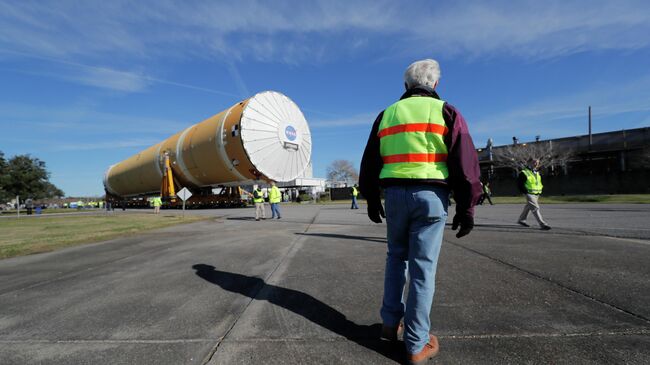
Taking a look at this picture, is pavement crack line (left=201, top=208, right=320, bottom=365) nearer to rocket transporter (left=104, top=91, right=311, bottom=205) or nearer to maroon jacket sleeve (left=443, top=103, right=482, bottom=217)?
maroon jacket sleeve (left=443, top=103, right=482, bottom=217)

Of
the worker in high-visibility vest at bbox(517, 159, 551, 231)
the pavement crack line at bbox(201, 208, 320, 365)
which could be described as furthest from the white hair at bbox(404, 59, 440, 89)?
the worker in high-visibility vest at bbox(517, 159, 551, 231)

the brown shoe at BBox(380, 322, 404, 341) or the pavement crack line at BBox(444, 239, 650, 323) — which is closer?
the brown shoe at BBox(380, 322, 404, 341)

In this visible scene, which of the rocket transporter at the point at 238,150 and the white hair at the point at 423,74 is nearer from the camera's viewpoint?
the white hair at the point at 423,74

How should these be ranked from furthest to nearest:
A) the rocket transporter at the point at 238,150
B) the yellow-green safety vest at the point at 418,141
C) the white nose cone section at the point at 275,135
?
the rocket transporter at the point at 238,150 < the white nose cone section at the point at 275,135 < the yellow-green safety vest at the point at 418,141

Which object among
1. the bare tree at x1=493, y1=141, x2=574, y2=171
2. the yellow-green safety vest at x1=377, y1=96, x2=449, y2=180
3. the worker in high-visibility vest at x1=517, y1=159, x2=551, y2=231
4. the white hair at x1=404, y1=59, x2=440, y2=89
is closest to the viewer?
the yellow-green safety vest at x1=377, y1=96, x2=449, y2=180

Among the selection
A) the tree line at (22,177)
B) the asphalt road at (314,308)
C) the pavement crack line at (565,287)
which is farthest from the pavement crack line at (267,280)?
the tree line at (22,177)

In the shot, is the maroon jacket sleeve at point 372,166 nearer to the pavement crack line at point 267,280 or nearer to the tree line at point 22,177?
the pavement crack line at point 267,280

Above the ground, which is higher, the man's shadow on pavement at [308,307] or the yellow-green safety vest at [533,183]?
the yellow-green safety vest at [533,183]

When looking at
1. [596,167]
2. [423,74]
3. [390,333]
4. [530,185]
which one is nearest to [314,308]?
[390,333]

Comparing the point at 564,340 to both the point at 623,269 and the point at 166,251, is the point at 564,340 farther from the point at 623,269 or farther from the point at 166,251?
the point at 166,251

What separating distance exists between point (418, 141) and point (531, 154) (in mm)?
46027

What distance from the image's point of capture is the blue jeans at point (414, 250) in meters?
1.81

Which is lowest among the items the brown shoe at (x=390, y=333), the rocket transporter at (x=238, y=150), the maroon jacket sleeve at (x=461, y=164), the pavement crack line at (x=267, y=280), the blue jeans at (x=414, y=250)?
the pavement crack line at (x=267, y=280)

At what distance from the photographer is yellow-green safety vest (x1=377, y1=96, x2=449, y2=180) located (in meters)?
1.92
